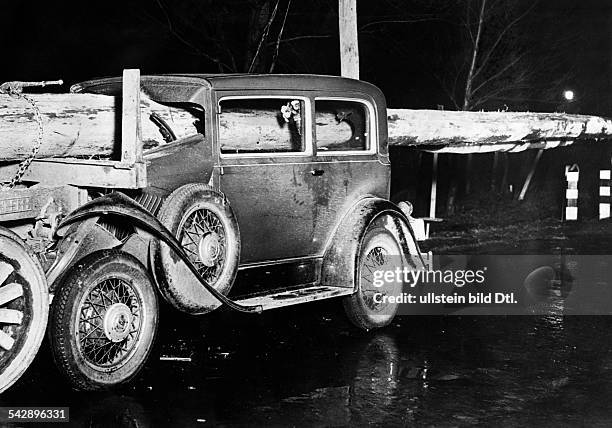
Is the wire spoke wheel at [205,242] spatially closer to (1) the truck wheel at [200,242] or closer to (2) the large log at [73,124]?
(1) the truck wheel at [200,242]

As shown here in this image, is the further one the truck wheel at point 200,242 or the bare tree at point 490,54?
the bare tree at point 490,54

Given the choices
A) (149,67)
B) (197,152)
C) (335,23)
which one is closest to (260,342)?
(197,152)

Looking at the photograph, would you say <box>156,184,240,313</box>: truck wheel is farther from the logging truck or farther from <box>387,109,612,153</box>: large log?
<box>387,109,612,153</box>: large log

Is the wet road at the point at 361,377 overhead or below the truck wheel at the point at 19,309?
below

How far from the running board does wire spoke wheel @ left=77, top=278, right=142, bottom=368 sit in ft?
3.05

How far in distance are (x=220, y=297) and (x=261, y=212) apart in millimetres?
1000

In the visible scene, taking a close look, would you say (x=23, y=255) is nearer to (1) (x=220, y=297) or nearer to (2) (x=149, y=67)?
(1) (x=220, y=297)

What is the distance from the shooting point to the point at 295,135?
7.96m

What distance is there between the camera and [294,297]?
697 cm

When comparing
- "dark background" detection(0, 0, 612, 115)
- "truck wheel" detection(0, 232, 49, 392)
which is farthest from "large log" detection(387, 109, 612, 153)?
"truck wheel" detection(0, 232, 49, 392)

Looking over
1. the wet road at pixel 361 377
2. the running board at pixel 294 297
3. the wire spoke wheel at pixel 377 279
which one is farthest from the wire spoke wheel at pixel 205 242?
the wire spoke wheel at pixel 377 279

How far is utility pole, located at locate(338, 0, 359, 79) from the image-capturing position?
11555 millimetres

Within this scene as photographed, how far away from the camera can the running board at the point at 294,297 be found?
6.70 m

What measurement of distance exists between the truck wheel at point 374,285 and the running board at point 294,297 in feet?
0.96
